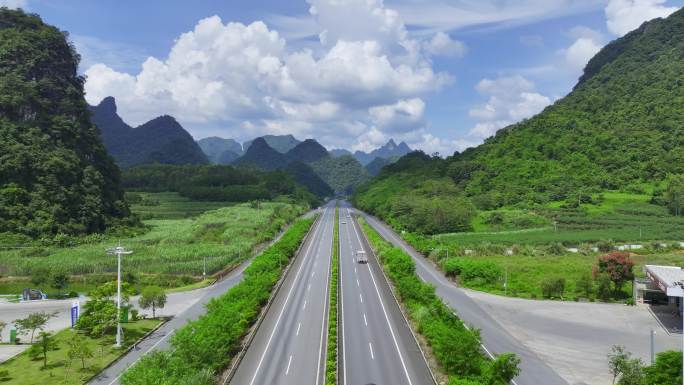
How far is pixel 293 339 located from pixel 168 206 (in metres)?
134

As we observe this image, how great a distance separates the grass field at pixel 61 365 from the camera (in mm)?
30500

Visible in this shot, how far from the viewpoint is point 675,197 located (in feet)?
336

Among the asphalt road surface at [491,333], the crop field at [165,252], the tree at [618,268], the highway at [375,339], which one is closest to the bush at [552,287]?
the tree at [618,268]

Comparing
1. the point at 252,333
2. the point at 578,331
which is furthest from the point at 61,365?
the point at 578,331

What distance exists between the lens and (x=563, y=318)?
147 ft

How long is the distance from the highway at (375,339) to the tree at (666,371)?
12.2 meters

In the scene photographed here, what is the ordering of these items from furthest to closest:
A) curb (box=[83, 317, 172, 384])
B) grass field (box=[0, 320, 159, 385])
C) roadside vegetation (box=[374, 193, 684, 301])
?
roadside vegetation (box=[374, 193, 684, 301])
curb (box=[83, 317, 172, 384])
grass field (box=[0, 320, 159, 385])

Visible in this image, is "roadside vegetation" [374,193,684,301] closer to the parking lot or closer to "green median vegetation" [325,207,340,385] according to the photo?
the parking lot

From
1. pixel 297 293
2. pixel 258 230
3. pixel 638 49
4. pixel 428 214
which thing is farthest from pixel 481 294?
pixel 638 49

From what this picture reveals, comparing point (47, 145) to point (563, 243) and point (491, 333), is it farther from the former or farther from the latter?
point (563, 243)

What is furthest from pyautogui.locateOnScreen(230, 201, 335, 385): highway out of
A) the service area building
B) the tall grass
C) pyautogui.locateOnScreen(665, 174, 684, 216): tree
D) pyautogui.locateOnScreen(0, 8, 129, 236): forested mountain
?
pyautogui.locateOnScreen(665, 174, 684, 216): tree

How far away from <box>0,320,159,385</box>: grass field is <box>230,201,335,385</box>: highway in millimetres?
10708

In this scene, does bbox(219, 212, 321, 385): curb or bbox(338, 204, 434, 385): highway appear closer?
bbox(219, 212, 321, 385): curb

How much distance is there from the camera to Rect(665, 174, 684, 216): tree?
10162 cm
